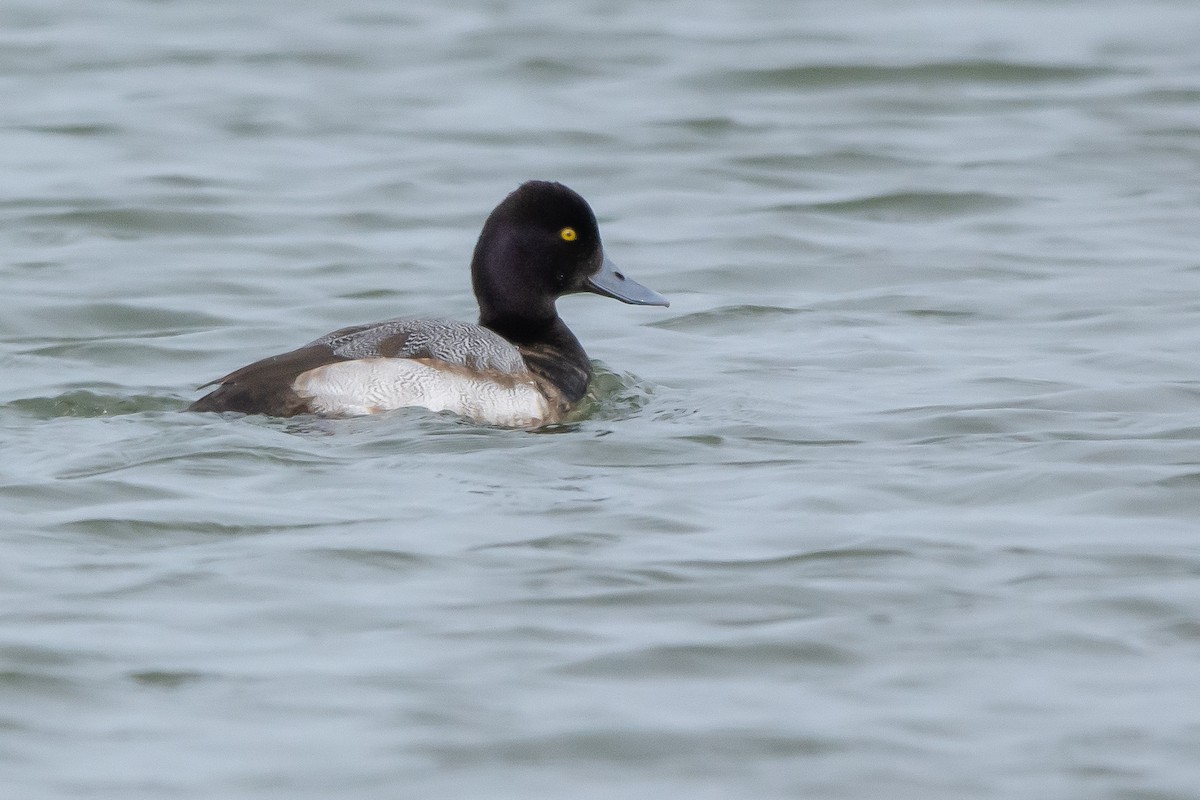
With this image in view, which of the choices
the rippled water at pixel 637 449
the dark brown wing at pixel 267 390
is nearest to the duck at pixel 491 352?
the dark brown wing at pixel 267 390

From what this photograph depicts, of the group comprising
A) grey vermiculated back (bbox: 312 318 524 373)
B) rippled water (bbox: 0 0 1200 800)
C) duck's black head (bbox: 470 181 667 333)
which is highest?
duck's black head (bbox: 470 181 667 333)

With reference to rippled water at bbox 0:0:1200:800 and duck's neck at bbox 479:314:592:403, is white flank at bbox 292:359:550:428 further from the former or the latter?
duck's neck at bbox 479:314:592:403

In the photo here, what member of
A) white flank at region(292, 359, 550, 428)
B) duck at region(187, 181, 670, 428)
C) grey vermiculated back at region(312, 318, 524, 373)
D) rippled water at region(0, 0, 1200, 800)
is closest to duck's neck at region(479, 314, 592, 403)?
duck at region(187, 181, 670, 428)

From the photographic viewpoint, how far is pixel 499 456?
7.41m

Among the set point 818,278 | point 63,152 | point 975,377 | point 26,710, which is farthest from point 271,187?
point 26,710

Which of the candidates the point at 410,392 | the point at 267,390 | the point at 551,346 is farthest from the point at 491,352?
the point at 267,390

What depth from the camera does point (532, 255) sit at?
28.6 ft

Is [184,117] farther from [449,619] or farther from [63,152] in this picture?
[449,619]

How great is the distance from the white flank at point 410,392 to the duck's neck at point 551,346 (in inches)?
18.6

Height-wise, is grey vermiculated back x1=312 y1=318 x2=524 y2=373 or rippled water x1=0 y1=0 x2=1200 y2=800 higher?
grey vermiculated back x1=312 y1=318 x2=524 y2=373

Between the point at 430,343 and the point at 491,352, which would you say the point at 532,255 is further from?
the point at 430,343

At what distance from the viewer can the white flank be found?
25.0ft

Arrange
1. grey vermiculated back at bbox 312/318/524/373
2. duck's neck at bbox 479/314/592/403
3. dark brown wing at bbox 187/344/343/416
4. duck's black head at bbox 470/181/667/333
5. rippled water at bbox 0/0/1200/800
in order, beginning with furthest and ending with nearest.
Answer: duck's black head at bbox 470/181/667/333, duck's neck at bbox 479/314/592/403, grey vermiculated back at bbox 312/318/524/373, dark brown wing at bbox 187/344/343/416, rippled water at bbox 0/0/1200/800

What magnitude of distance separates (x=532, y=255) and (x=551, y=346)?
38cm
